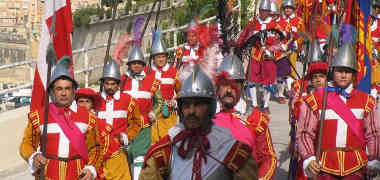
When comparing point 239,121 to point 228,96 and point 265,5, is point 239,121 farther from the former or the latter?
point 265,5

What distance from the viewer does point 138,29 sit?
28.2ft

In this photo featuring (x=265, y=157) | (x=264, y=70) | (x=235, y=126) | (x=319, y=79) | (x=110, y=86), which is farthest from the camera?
(x=264, y=70)

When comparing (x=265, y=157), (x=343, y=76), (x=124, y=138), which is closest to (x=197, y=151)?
(x=265, y=157)

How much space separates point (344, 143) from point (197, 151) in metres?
2.15

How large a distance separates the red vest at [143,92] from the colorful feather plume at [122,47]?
10.6 inches

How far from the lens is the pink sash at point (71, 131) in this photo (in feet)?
17.6

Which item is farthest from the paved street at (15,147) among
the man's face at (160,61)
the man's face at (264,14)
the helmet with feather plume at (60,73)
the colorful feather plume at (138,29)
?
the helmet with feather plume at (60,73)

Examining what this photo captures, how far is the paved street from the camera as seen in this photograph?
8922 mm

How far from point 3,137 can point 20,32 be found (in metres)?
59.4

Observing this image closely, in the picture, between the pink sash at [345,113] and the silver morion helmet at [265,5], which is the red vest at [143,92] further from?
the silver morion helmet at [265,5]

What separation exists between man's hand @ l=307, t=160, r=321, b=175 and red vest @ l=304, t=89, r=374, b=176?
178 mm

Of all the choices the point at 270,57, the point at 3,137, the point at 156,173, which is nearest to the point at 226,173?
the point at 156,173

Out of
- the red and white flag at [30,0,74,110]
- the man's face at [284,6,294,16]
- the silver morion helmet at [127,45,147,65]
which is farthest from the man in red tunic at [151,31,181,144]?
the man's face at [284,6,294,16]

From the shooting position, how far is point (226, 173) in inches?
139
